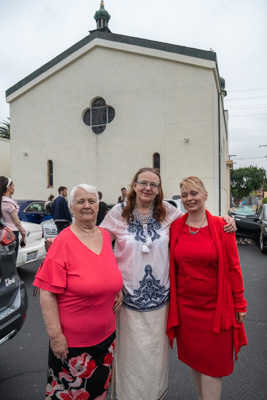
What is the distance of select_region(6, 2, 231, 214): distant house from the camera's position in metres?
15.3

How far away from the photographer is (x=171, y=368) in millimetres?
2930

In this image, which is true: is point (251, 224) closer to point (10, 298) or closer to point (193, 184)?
point (193, 184)

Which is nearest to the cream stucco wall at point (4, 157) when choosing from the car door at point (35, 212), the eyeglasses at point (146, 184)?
the car door at point (35, 212)

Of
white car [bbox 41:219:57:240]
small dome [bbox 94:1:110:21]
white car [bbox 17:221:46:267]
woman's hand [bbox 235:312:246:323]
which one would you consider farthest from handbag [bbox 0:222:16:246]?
small dome [bbox 94:1:110:21]

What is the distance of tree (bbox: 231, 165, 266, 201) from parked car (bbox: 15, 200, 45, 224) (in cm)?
5819

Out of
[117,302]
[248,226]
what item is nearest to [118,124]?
[248,226]

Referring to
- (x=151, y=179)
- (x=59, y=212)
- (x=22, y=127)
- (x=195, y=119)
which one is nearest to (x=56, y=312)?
(x=151, y=179)

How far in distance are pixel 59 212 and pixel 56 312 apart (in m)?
6.06

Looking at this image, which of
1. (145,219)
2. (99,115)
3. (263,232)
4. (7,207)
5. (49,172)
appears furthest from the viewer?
(49,172)

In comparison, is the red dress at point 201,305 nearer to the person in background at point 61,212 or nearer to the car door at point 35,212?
the person in background at point 61,212

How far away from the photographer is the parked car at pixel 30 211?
430 inches

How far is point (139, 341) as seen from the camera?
84.7 inches

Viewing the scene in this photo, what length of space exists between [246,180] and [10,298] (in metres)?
65.9

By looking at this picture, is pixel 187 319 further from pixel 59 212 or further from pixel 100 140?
pixel 100 140
